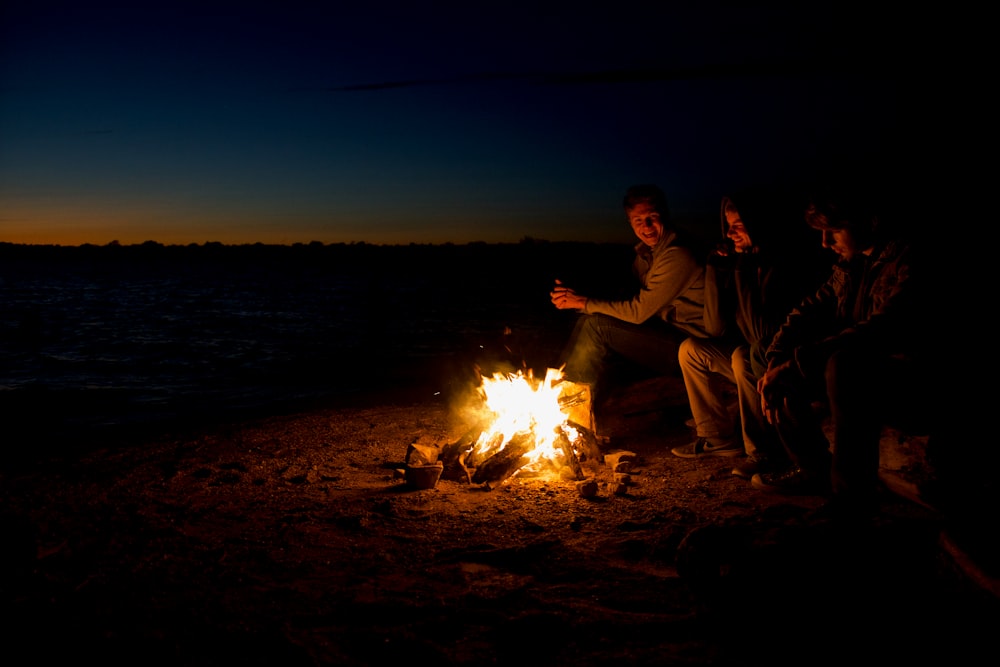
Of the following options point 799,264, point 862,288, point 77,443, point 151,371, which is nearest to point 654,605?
point 862,288

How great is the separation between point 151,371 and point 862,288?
1513 centimetres

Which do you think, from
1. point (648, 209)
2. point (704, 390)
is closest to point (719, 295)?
point (704, 390)

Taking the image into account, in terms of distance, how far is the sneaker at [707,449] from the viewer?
5043 millimetres

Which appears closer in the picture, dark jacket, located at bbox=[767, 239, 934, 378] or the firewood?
dark jacket, located at bbox=[767, 239, 934, 378]

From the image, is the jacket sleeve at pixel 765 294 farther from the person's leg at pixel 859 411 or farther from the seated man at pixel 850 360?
the person's leg at pixel 859 411

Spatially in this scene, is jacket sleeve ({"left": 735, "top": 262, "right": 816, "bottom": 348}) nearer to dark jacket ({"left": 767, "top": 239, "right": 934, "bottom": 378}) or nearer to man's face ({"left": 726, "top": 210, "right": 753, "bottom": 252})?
man's face ({"left": 726, "top": 210, "right": 753, "bottom": 252})

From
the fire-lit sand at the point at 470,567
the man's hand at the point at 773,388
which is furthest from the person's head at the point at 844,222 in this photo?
the fire-lit sand at the point at 470,567

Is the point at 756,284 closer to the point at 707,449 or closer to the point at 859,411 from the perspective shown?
the point at 707,449

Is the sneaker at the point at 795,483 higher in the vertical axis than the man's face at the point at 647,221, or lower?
lower

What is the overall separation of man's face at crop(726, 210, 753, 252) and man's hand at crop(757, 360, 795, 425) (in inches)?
39.9

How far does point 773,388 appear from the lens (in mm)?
4090

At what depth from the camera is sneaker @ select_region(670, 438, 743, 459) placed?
504cm

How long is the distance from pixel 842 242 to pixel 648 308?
1688mm

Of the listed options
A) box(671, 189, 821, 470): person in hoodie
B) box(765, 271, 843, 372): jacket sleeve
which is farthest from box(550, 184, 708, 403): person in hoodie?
box(765, 271, 843, 372): jacket sleeve
